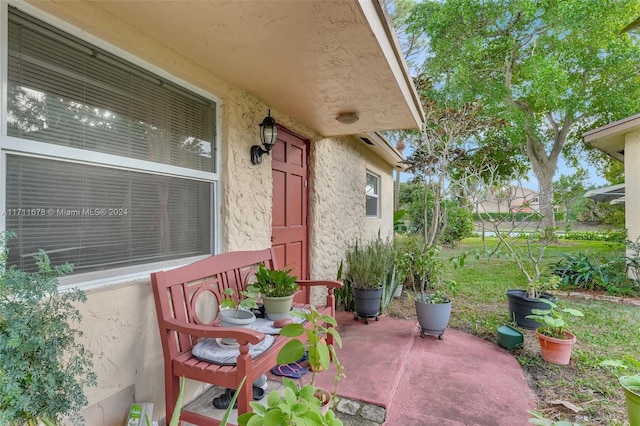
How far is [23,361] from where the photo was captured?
1.11 m

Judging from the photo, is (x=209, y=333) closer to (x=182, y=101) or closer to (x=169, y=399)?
(x=169, y=399)

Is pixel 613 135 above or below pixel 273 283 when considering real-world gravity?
above

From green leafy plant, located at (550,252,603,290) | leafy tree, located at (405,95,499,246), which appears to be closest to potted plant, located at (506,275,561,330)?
leafy tree, located at (405,95,499,246)

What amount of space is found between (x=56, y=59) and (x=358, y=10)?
1637 mm

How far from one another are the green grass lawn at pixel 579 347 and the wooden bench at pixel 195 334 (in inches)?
85.1

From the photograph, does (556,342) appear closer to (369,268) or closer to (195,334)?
(369,268)

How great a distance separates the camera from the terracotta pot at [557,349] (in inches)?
114

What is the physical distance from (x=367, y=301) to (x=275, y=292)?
6.75 ft

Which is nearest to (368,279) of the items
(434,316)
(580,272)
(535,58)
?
(434,316)

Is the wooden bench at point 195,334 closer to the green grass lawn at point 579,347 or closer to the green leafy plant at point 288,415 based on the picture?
the green leafy plant at point 288,415

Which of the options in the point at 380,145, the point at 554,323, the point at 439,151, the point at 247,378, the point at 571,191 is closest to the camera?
the point at 247,378

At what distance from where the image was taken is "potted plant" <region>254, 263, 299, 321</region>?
2258 mm

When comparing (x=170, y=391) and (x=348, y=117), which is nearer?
(x=170, y=391)

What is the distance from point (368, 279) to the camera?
4172mm
